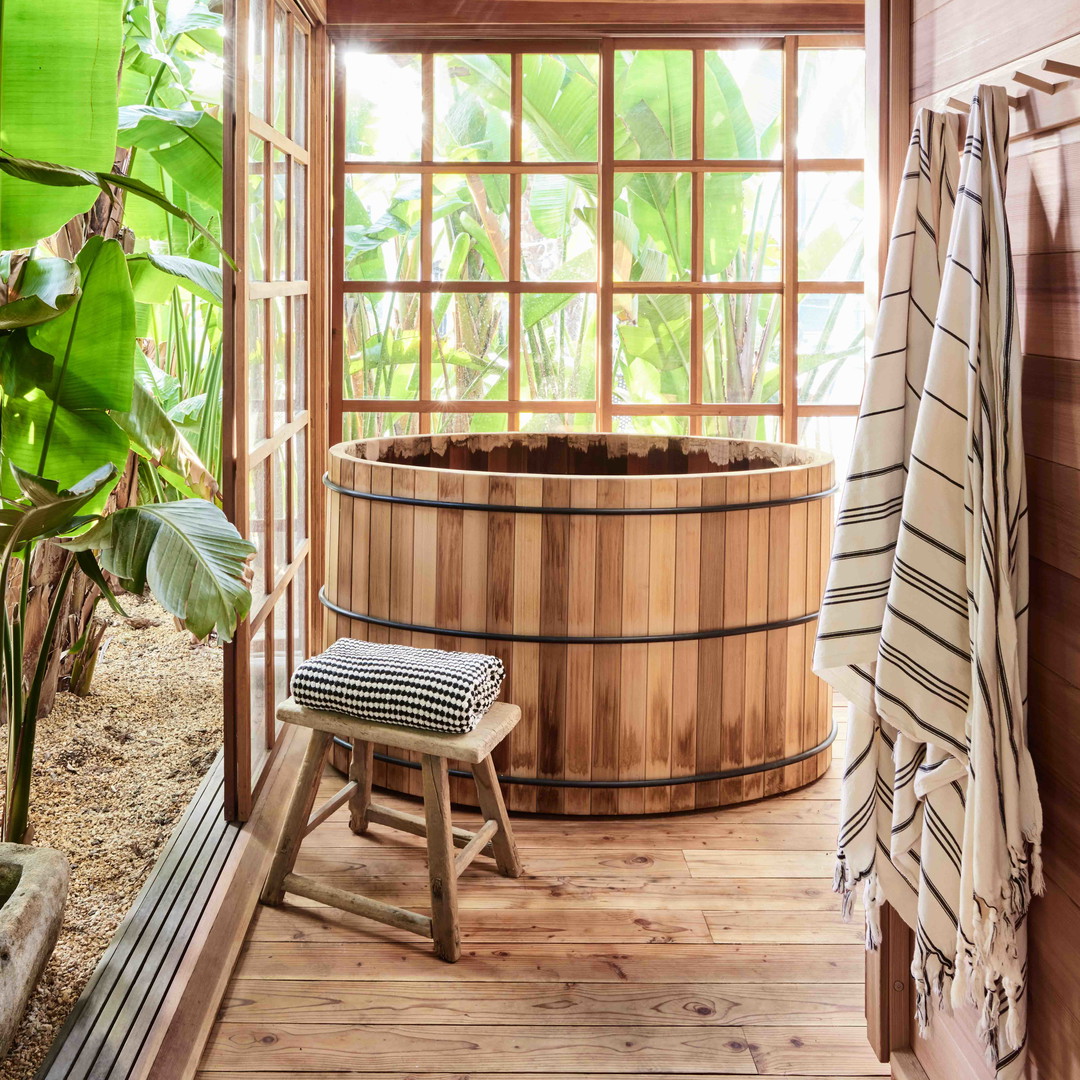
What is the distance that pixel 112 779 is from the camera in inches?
105

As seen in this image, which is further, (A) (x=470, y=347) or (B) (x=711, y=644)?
(A) (x=470, y=347)

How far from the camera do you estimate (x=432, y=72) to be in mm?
3943

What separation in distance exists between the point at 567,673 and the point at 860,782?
49.0 inches

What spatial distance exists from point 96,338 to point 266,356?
3.17ft

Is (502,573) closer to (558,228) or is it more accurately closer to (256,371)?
(256,371)

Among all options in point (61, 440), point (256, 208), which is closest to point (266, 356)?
point (256, 208)

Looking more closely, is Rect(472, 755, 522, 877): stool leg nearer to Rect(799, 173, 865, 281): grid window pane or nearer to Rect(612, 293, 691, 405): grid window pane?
Rect(612, 293, 691, 405): grid window pane

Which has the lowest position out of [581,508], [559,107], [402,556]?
[402,556]

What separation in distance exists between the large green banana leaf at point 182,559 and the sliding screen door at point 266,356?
22.0 inches

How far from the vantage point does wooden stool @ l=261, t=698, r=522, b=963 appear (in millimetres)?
2100

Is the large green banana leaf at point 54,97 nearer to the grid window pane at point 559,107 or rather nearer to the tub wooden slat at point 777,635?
the tub wooden slat at point 777,635

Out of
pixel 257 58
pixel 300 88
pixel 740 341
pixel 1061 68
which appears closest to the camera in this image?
pixel 1061 68

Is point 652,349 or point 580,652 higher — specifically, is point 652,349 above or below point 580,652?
above

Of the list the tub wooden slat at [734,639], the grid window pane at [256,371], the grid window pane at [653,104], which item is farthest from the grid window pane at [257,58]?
the grid window pane at [653,104]
